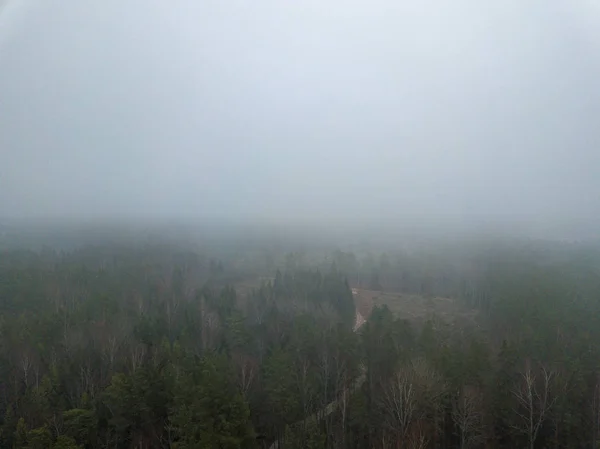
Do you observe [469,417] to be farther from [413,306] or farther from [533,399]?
[413,306]

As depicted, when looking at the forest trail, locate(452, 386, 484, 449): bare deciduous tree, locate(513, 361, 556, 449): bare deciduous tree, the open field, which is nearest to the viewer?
locate(513, 361, 556, 449): bare deciduous tree

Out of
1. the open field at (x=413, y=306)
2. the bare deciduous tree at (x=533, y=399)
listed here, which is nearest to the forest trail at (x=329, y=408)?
the bare deciduous tree at (x=533, y=399)

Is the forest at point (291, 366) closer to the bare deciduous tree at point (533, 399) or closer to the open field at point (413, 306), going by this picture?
the bare deciduous tree at point (533, 399)

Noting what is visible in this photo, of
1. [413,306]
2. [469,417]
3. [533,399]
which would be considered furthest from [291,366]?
[413,306]

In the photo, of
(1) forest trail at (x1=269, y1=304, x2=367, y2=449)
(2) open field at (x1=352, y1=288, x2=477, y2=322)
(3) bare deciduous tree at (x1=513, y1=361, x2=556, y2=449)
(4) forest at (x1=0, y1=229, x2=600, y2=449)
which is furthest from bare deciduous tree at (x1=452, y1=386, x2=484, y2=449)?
(2) open field at (x1=352, y1=288, x2=477, y2=322)

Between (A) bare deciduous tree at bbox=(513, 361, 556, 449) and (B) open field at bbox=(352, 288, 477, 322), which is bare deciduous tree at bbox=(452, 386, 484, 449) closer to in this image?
(A) bare deciduous tree at bbox=(513, 361, 556, 449)

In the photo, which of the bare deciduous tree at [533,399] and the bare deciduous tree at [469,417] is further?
the bare deciduous tree at [469,417]

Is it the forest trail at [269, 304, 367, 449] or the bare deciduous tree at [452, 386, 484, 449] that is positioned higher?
the bare deciduous tree at [452, 386, 484, 449]

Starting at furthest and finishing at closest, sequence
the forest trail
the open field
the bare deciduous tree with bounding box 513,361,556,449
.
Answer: the open field, the forest trail, the bare deciduous tree with bounding box 513,361,556,449

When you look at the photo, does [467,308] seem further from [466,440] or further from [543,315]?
[466,440]
